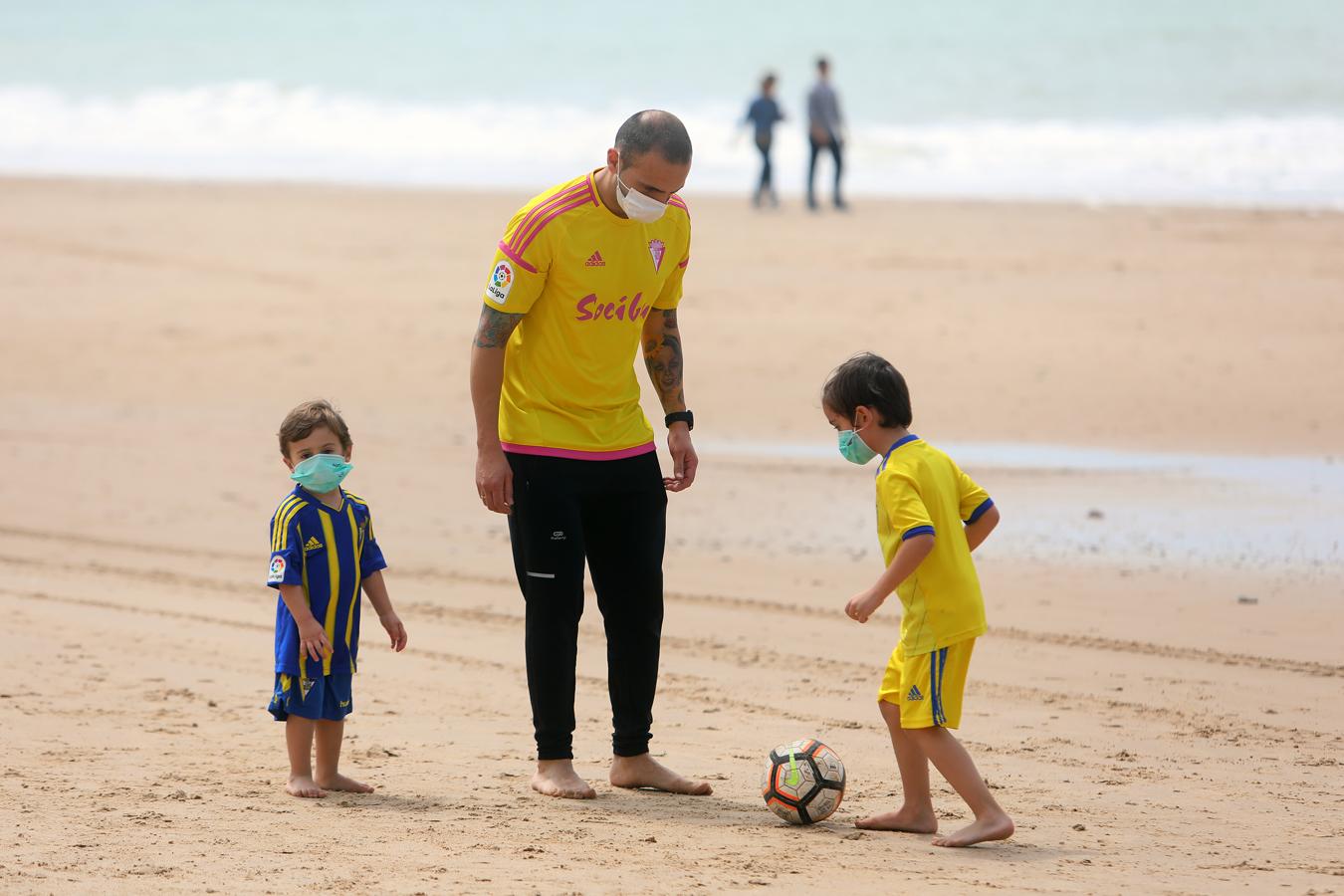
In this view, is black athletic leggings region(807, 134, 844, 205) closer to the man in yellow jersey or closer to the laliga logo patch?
the man in yellow jersey

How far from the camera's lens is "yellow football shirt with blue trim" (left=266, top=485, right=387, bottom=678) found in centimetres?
475

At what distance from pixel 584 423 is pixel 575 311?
1.13ft

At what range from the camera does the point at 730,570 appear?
27.4ft

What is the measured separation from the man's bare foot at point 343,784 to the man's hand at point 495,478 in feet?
3.15

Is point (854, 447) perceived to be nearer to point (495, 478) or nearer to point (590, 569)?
point (590, 569)

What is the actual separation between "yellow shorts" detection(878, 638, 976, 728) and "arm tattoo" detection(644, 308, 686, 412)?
129 centimetres

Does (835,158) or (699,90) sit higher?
(699,90)

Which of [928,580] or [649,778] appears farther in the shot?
[649,778]

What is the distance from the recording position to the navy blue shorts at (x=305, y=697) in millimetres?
4797

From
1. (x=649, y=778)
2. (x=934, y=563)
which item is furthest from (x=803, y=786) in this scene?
(x=934, y=563)

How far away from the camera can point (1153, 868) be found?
165 inches

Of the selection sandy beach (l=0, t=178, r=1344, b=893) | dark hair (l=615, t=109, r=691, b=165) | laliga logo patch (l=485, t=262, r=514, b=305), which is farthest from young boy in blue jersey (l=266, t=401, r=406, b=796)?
dark hair (l=615, t=109, r=691, b=165)

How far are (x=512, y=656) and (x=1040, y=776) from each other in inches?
97.9

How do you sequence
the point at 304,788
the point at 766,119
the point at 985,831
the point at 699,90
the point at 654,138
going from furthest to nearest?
the point at 699,90
the point at 766,119
the point at 304,788
the point at 654,138
the point at 985,831
